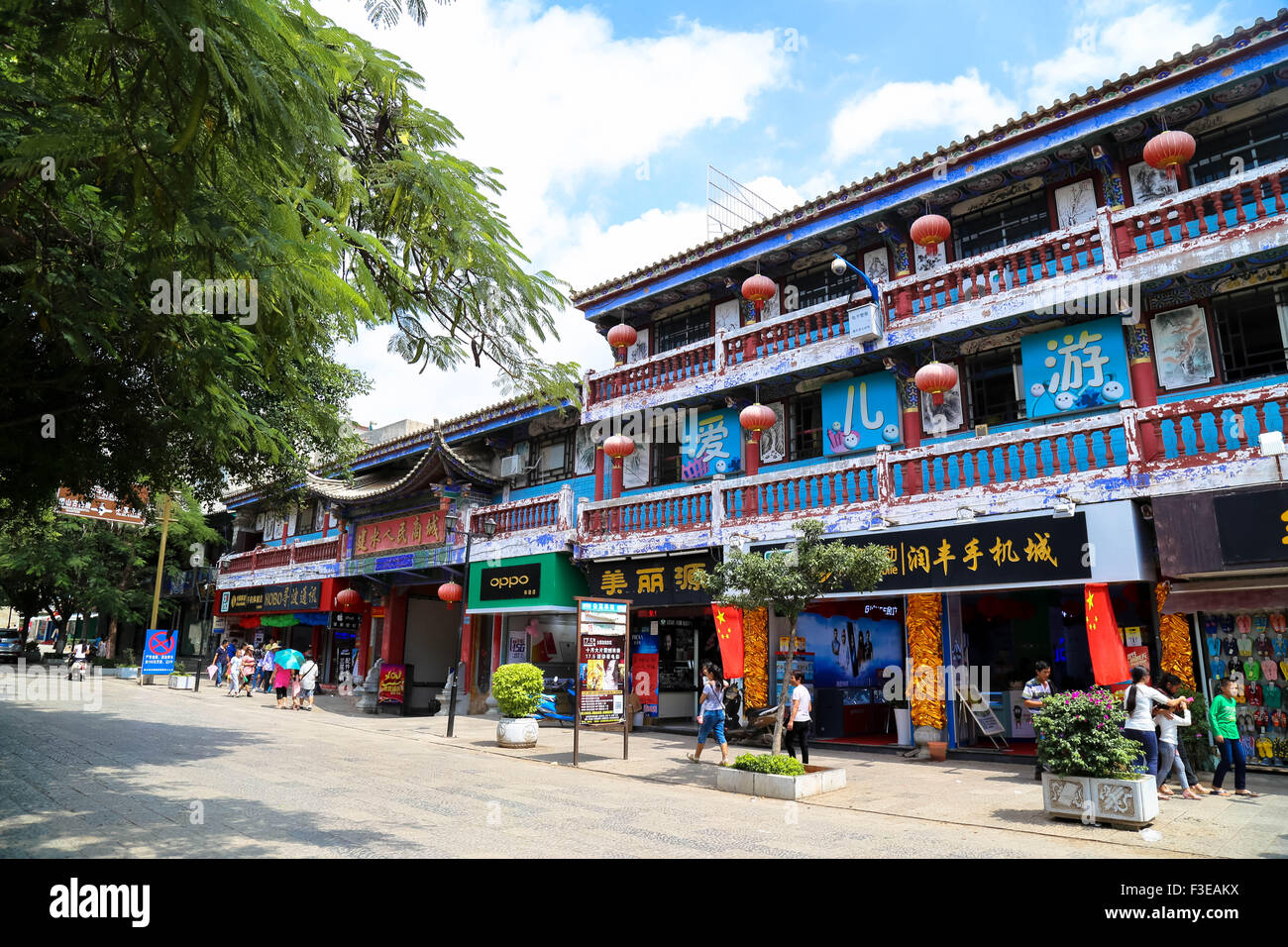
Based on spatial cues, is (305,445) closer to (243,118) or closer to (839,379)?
(839,379)

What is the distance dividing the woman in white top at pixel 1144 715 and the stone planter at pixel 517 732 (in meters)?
10.6

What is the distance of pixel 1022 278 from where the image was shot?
528 inches

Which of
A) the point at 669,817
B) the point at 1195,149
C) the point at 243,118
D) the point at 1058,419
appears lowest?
the point at 669,817

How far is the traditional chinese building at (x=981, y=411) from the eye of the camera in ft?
37.8

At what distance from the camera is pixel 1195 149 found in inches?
514

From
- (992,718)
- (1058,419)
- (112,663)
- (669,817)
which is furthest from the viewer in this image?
(112,663)

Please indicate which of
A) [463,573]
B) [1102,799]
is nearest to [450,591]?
[463,573]

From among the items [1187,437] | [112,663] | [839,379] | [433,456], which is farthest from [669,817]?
[112,663]

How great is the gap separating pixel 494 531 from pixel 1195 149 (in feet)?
55.7

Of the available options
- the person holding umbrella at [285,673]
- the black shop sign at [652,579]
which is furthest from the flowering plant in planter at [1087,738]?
the person holding umbrella at [285,673]

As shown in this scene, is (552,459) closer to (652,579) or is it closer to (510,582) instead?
(510,582)

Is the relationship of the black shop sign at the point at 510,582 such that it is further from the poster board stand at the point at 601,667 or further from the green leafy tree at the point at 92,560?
the green leafy tree at the point at 92,560

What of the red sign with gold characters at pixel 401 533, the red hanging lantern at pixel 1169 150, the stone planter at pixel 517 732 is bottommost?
the stone planter at pixel 517 732

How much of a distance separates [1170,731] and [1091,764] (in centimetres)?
222
